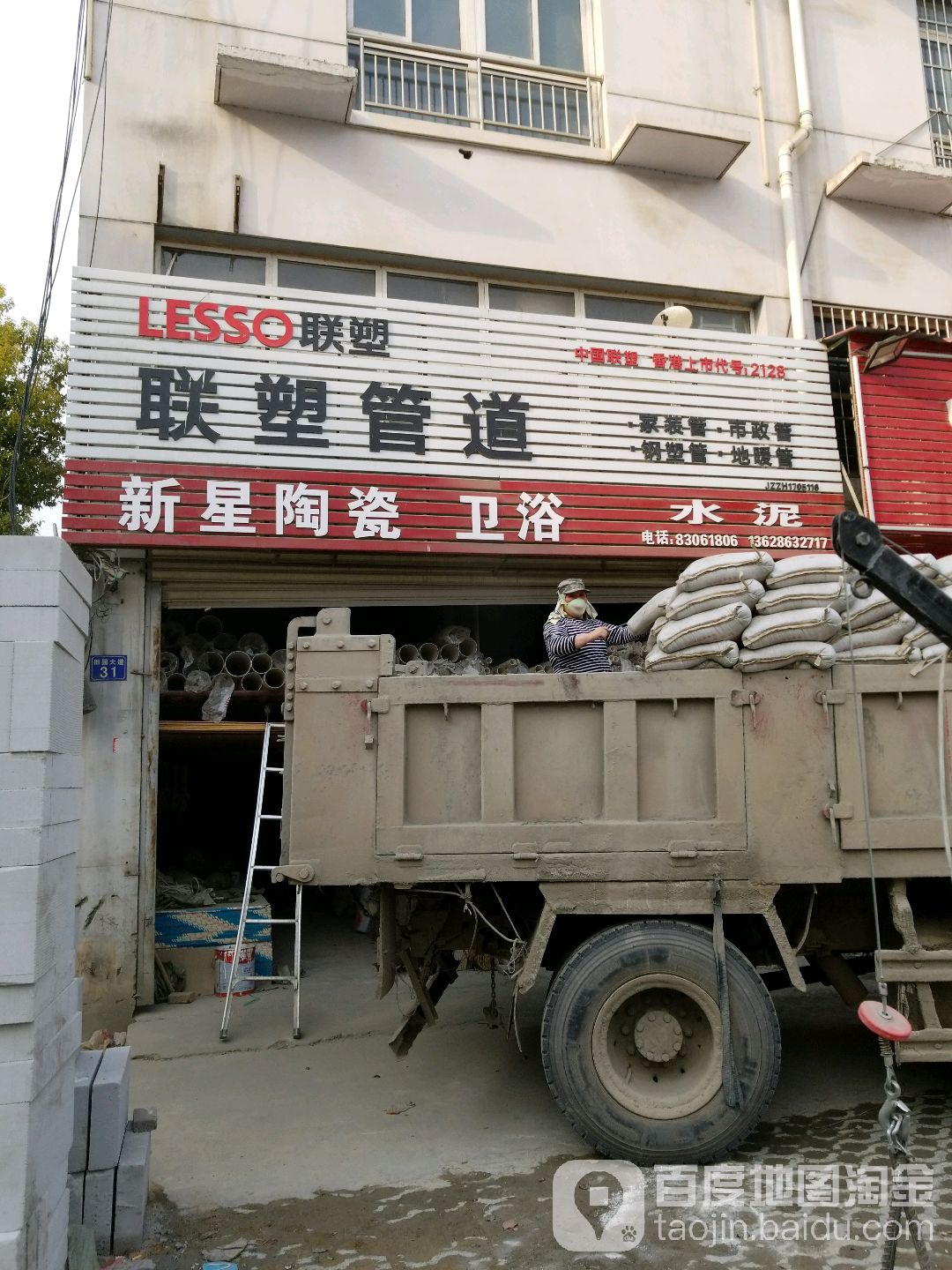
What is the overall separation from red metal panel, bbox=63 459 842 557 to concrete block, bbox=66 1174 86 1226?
4533 millimetres

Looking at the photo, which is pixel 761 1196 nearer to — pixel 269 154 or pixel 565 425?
pixel 565 425

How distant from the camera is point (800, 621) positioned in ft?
14.5

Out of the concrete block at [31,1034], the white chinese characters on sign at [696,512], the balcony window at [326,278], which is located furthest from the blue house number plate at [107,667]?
the white chinese characters on sign at [696,512]

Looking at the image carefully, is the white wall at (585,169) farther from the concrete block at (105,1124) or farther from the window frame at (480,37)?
the concrete block at (105,1124)

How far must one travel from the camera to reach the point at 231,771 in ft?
37.2

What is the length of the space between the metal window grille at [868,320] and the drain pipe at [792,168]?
0.35 metres

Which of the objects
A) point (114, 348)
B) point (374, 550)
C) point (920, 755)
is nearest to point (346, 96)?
point (114, 348)

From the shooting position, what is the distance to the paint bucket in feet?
24.6

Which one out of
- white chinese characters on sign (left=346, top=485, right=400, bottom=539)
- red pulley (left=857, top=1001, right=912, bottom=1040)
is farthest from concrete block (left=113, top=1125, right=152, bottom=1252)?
white chinese characters on sign (left=346, top=485, right=400, bottom=539)

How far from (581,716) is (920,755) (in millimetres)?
1632

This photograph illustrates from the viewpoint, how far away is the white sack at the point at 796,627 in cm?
443

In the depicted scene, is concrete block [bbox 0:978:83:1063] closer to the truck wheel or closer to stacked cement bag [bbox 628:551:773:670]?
the truck wheel

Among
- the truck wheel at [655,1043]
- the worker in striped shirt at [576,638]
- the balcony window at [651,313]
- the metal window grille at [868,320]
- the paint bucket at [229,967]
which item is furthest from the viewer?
the metal window grille at [868,320]

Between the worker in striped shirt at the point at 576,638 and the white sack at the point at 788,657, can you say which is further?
the worker in striped shirt at the point at 576,638
